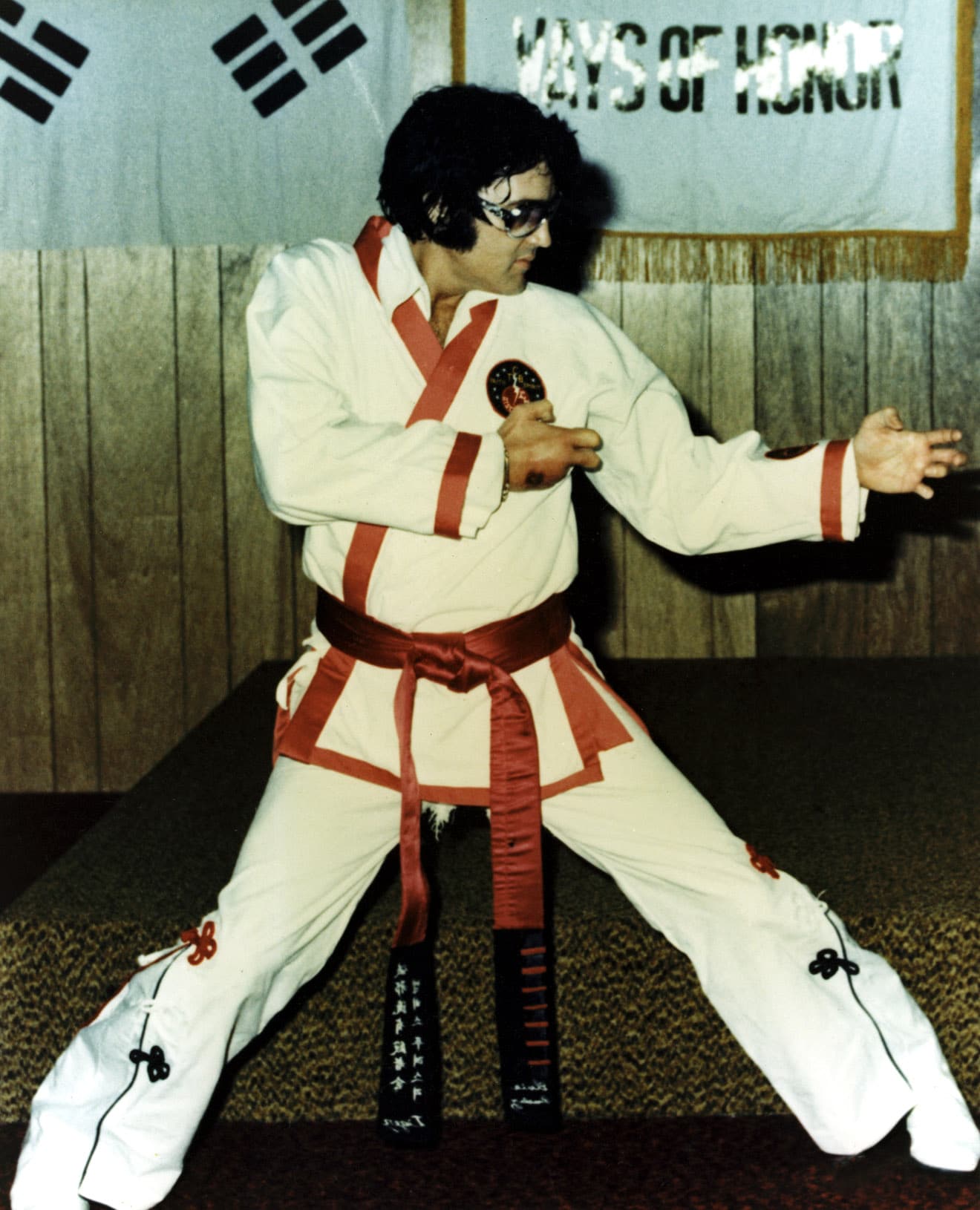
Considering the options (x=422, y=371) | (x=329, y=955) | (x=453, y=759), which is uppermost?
(x=422, y=371)

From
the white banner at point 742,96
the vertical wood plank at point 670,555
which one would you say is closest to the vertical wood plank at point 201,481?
the white banner at point 742,96

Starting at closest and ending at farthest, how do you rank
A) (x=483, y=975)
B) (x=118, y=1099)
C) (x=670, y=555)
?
1. (x=118, y=1099)
2. (x=483, y=975)
3. (x=670, y=555)

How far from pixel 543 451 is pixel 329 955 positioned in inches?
25.7

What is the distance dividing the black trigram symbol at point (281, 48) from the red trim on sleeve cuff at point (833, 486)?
183 centimetres

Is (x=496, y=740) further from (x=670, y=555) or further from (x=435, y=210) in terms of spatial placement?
(x=670, y=555)

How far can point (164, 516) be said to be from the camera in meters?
3.38

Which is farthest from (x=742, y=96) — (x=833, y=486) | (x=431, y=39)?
(x=833, y=486)

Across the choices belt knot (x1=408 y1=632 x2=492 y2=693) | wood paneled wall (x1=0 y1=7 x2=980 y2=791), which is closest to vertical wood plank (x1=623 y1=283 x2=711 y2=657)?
wood paneled wall (x1=0 y1=7 x2=980 y2=791)

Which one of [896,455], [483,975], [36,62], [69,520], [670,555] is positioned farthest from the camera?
[670,555]

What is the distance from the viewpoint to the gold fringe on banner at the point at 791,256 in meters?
3.22

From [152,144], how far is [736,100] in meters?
1.27

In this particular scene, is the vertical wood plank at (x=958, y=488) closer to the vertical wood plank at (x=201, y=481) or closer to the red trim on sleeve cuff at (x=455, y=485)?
the vertical wood plank at (x=201, y=481)

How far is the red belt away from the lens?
175 cm

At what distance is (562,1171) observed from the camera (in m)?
1.77
